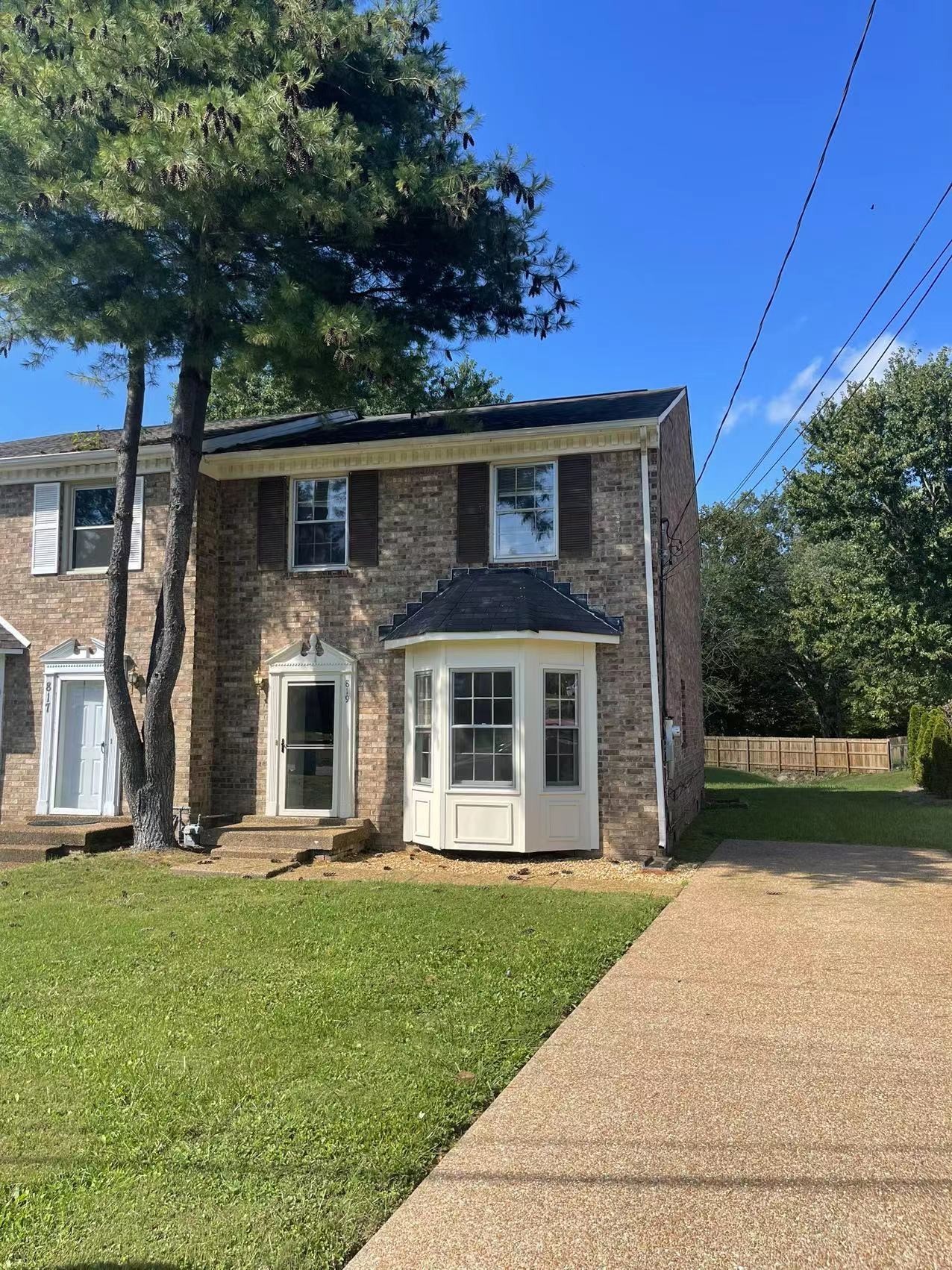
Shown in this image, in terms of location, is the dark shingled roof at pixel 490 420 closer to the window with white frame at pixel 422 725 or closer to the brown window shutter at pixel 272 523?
the brown window shutter at pixel 272 523

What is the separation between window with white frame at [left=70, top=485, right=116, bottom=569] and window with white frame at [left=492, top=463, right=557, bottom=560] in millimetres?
5918

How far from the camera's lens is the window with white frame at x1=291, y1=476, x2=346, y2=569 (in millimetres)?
12969

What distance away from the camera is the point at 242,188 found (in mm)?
9938

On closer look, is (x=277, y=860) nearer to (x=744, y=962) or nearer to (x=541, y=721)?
(x=541, y=721)

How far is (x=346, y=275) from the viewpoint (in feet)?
39.8

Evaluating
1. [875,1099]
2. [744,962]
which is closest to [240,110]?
[744,962]

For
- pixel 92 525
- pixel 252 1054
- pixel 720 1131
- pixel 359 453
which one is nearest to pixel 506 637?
pixel 359 453

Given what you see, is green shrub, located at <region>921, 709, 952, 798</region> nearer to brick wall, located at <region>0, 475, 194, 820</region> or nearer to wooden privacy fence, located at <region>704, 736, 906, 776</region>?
wooden privacy fence, located at <region>704, 736, 906, 776</region>

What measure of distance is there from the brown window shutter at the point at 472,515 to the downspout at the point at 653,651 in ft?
7.10

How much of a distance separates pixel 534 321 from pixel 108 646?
24.9 feet

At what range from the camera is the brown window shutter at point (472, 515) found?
483 inches

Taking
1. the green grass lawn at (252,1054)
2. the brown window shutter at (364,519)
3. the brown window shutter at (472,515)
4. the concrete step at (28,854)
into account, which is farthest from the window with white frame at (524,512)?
Answer: the concrete step at (28,854)

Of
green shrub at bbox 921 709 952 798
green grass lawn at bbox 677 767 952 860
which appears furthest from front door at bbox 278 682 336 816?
green shrub at bbox 921 709 952 798

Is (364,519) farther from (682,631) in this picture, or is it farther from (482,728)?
(682,631)
